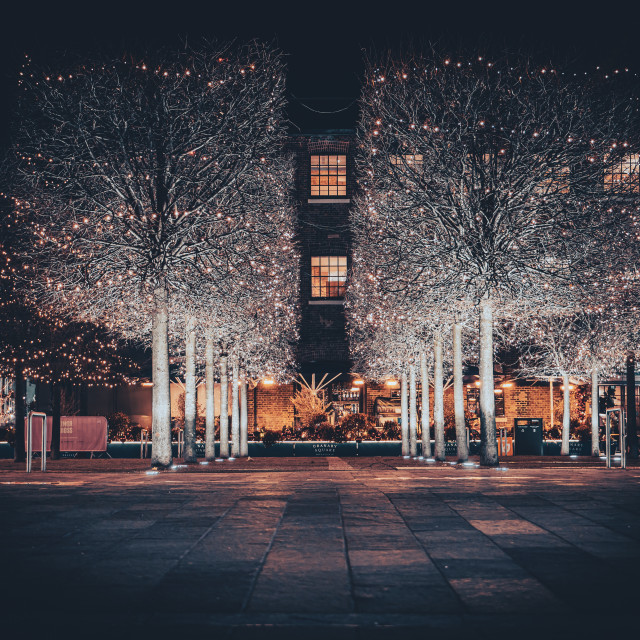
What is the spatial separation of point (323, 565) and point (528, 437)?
2796cm

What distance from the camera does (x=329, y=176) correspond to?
42250 millimetres

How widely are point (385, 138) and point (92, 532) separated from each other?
46.9 feet

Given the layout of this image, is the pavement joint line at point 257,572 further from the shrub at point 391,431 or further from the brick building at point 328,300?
the brick building at point 328,300

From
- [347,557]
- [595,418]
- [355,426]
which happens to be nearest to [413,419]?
[355,426]

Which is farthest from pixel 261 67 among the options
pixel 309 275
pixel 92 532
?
pixel 309 275

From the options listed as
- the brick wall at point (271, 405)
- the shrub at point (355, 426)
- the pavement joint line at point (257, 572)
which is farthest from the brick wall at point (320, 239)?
the pavement joint line at point (257, 572)

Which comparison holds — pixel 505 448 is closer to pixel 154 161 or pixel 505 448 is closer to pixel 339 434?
pixel 339 434

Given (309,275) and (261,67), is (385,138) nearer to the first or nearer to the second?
(261,67)

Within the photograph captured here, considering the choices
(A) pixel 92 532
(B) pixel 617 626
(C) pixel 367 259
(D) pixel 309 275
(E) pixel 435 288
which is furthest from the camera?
(D) pixel 309 275

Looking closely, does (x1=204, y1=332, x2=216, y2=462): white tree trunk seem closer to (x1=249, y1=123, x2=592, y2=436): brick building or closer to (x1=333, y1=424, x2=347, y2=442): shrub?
(x1=333, y1=424, x2=347, y2=442): shrub

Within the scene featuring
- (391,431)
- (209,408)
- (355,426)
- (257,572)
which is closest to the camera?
(257,572)

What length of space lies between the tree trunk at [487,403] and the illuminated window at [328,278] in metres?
23.4

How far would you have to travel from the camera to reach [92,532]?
727 cm

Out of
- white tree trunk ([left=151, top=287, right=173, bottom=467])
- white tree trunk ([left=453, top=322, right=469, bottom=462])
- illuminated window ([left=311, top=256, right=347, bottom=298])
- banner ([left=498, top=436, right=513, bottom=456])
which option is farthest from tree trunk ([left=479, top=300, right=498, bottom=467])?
illuminated window ([left=311, top=256, right=347, bottom=298])
